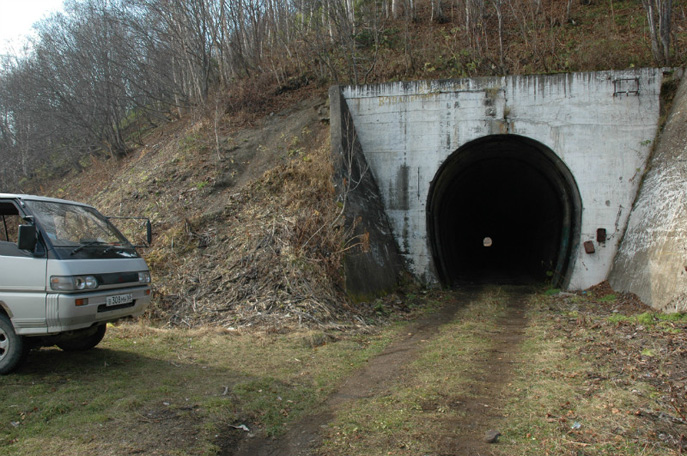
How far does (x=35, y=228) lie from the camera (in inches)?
207

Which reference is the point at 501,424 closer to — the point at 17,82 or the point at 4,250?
the point at 4,250

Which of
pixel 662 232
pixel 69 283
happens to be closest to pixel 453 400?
pixel 69 283

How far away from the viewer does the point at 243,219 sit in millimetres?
11422

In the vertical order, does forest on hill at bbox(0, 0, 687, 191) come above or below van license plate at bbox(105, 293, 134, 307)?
above

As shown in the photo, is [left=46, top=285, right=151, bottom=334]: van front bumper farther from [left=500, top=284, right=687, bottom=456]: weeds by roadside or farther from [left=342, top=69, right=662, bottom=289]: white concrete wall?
[left=342, top=69, right=662, bottom=289]: white concrete wall

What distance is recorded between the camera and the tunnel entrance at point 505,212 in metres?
13.5

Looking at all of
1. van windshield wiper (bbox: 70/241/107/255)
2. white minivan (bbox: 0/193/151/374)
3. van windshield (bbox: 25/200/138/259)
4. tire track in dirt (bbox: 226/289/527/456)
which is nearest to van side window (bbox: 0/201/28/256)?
white minivan (bbox: 0/193/151/374)

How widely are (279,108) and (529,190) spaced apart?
9950mm

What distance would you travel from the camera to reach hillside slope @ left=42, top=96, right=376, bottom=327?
29.8 ft

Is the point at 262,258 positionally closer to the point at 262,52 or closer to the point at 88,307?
the point at 88,307

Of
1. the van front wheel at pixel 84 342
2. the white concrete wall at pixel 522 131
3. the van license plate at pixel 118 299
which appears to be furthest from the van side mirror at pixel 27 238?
the white concrete wall at pixel 522 131

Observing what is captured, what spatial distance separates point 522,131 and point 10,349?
11.9 metres

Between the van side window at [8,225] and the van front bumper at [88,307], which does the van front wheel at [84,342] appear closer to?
the van front bumper at [88,307]

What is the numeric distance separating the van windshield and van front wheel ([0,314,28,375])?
3.13 ft
